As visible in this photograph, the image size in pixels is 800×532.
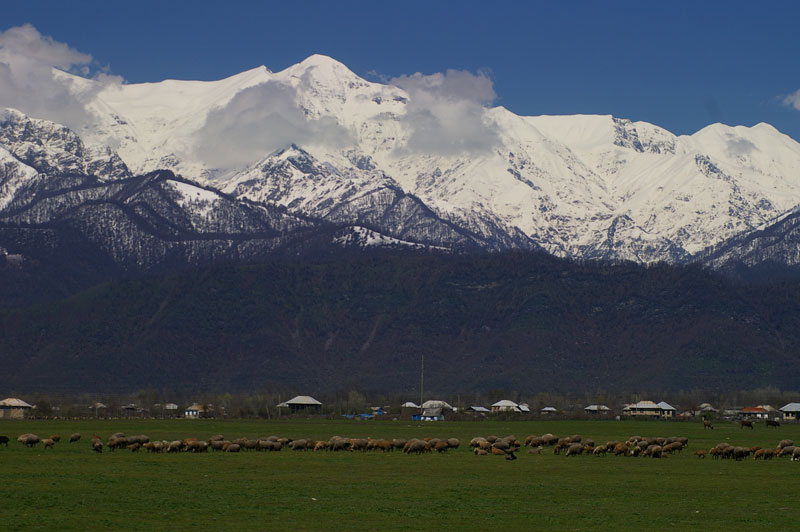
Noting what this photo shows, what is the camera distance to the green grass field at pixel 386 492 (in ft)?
186

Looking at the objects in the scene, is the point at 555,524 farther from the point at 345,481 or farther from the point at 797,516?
the point at 345,481

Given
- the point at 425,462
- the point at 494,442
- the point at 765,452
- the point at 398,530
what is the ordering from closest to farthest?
the point at 398,530
the point at 425,462
the point at 765,452
the point at 494,442

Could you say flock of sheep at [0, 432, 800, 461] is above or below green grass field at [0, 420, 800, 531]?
above

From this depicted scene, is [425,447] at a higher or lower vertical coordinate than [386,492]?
higher

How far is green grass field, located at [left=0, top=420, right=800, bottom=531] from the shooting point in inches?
2235

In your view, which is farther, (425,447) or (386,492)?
(425,447)

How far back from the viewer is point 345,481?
7494cm

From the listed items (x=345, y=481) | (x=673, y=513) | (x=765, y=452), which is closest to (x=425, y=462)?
(x=345, y=481)

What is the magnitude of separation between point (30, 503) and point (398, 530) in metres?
18.3

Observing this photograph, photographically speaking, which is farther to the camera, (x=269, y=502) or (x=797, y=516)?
(x=269, y=502)

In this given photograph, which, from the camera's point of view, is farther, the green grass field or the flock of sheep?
the flock of sheep

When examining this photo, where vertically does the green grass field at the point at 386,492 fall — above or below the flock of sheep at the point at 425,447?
below

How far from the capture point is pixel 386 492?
6875 centimetres

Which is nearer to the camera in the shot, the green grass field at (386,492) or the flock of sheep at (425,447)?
the green grass field at (386,492)
